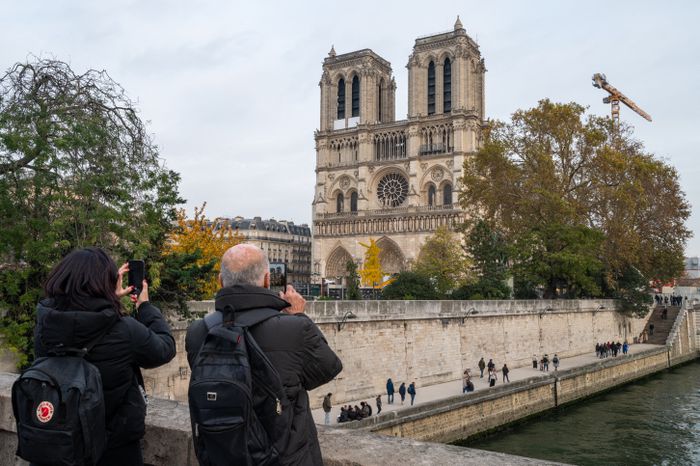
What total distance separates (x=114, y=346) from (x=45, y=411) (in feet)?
1.15

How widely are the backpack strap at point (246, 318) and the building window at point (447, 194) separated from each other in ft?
176

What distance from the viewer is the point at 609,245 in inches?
1330

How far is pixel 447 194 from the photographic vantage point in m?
55.8

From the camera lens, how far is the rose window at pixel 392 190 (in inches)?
2301

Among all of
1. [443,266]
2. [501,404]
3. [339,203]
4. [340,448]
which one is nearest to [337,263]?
[339,203]

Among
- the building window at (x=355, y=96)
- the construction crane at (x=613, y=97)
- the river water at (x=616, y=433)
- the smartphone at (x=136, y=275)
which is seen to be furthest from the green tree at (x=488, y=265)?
the construction crane at (x=613, y=97)

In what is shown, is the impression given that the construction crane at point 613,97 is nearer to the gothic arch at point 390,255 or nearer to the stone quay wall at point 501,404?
the gothic arch at point 390,255

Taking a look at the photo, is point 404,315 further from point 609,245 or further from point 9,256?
point 609,245

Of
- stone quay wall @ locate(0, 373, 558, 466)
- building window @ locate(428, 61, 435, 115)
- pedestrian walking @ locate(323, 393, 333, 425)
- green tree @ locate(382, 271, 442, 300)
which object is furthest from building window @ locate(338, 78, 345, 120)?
stone quay wall @ locate(0, 373, 558, 466)

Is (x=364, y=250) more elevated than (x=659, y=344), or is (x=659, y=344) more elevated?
(x=364, y=250)

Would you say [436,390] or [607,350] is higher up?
[607,350]

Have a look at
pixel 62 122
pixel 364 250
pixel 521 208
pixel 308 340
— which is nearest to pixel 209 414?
pixel 308 340

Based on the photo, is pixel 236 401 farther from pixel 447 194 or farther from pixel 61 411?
pixel 447 194

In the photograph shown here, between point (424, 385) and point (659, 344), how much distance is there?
75.0ft
